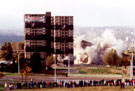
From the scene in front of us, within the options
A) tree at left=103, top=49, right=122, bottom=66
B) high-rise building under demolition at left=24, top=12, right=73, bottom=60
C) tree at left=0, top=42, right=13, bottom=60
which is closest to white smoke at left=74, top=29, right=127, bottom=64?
tree at left=103, top=49, right=122, bottom=66

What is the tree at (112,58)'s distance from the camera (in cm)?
2423

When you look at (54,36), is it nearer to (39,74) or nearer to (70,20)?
(70,20)

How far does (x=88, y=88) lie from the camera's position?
51.3ft

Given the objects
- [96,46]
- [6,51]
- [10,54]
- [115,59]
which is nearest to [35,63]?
[10,54]

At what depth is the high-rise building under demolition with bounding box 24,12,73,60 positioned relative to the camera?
2331 centimetres

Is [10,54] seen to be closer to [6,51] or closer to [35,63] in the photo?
[6,51]

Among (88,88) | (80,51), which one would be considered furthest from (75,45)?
(88,88)

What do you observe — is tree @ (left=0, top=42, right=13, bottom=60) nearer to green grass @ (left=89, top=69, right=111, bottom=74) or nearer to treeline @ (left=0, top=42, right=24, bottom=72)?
treeline @ (left=0, top=42, right=24, bottom=72)

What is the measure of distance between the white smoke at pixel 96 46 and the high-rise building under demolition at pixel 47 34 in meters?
0.88

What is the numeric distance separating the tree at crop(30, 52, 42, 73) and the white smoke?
429cm

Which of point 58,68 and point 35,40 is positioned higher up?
point 35,40

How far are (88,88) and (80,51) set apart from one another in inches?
416

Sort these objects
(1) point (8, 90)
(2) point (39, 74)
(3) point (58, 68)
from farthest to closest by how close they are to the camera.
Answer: (3) point (58, 68) → (2) point (39, 74) → (1) point (8, 90)

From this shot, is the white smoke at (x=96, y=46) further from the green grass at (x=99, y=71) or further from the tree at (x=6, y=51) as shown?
the tree at (x=6, y=51)
